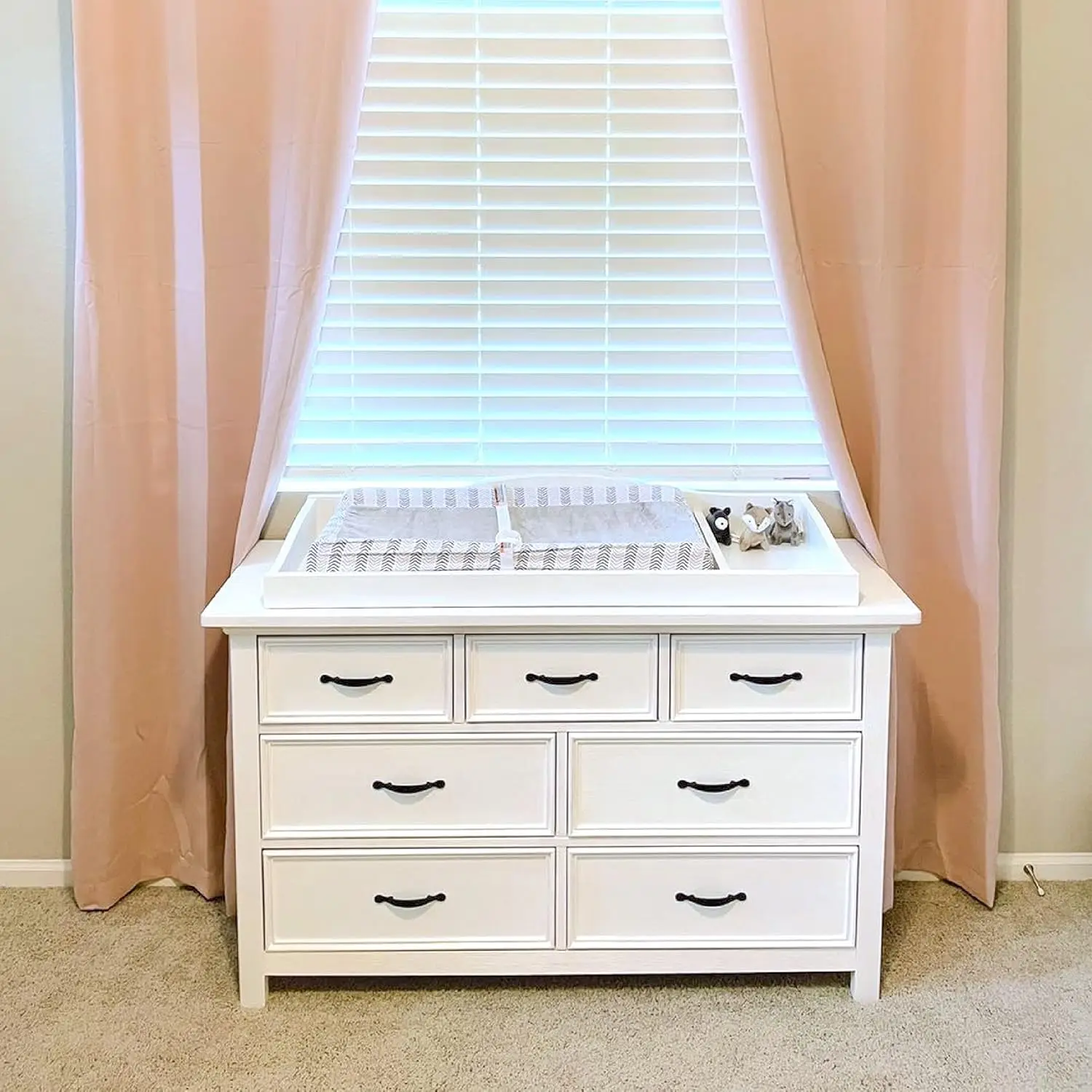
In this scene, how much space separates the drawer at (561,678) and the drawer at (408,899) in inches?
9.7

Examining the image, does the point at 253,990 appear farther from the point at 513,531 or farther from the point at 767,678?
the point at 767,678

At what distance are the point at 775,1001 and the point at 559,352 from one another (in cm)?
123

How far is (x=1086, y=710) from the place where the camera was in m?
2.61

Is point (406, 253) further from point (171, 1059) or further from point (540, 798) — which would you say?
point (171, 1059)

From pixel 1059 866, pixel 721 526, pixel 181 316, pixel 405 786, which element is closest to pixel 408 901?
pixel 405 786

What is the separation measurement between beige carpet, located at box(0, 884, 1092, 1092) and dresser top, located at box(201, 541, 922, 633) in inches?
26.1

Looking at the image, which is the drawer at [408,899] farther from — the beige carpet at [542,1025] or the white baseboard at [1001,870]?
the white baseboard at [1001,870]

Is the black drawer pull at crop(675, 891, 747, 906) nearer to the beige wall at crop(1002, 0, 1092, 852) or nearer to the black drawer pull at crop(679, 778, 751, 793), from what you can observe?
the black drawer pull at crop(679, 778, 751, 793)

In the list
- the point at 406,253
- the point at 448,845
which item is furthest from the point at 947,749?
the point at 406,253

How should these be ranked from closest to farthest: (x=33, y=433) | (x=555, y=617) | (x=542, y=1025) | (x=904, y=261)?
(x=555, y=617) → (x=542, y=1025) → (x=904, y=261) → (x=33, y=433)

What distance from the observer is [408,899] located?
Answer: 7.18 feet

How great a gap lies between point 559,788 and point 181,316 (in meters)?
1.05

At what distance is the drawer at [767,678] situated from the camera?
2.12m

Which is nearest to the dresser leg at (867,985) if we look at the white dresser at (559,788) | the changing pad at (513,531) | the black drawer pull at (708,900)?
the white dresser at (559,788)
